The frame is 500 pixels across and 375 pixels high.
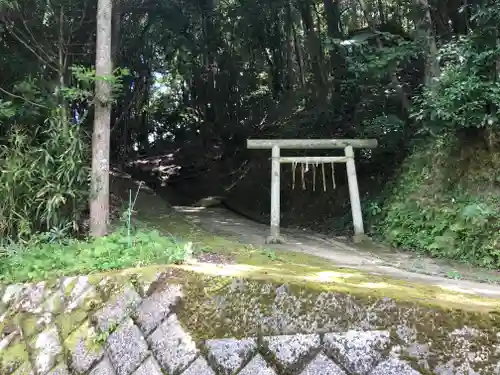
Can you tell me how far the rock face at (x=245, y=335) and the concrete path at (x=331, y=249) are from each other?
176cm

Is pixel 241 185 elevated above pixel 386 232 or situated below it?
above

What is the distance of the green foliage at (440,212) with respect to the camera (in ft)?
21.2

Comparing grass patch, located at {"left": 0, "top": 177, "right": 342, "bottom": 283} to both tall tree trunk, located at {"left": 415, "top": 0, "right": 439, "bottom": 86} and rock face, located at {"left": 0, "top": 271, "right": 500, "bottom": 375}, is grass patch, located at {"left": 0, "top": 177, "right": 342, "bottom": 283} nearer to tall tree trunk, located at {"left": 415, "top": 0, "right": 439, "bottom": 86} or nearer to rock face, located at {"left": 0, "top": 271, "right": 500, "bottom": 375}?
rock face, located at {"left": 0, "top": 271, "right": 500, "bottom": 375}

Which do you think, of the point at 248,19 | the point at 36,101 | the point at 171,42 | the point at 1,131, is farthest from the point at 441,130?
the point at 171,42

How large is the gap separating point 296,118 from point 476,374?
11.4 meters

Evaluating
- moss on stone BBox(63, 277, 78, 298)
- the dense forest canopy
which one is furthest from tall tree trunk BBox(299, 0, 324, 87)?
moss on stone BBox(63, 277, 78, 298)

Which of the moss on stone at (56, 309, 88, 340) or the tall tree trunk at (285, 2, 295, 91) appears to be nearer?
the moss on stone at (56, 309, 88, 340)

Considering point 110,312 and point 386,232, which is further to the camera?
point 386,232

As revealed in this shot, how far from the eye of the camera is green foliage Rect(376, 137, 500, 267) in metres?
6.48

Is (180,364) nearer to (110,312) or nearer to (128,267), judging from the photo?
(110,312)

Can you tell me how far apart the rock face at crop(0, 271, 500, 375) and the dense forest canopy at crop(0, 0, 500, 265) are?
9.04ft

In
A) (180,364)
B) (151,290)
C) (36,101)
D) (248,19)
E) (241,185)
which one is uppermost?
(248,19)

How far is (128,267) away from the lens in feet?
13.7

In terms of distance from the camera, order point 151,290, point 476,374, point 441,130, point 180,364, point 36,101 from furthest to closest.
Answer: point 441,130
point 36,101
point 151,290
point 180,364
point 476,374
